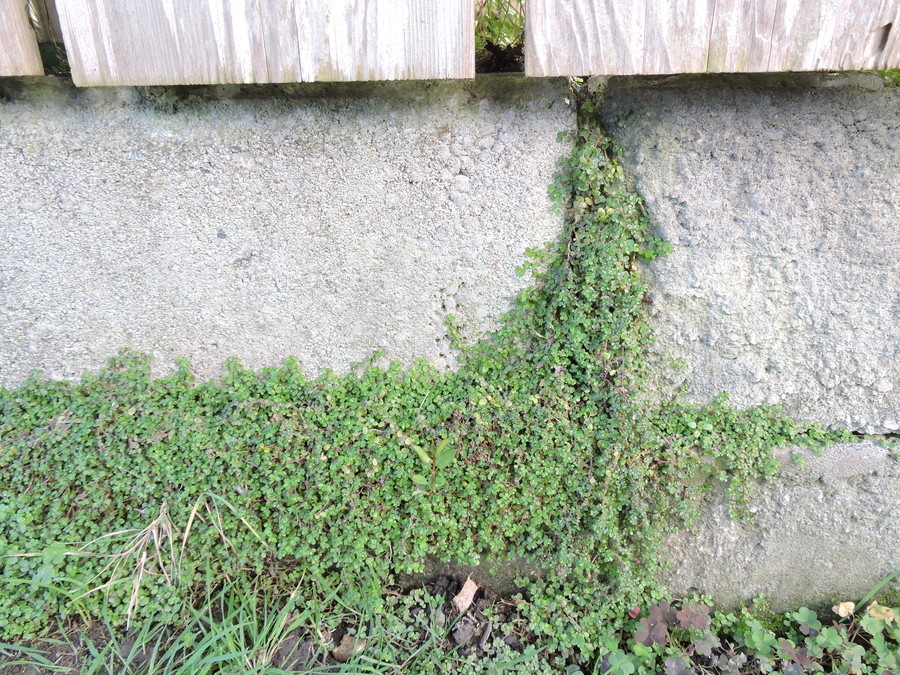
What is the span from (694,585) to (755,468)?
52cm

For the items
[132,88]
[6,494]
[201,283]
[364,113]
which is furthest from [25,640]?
[364,113]

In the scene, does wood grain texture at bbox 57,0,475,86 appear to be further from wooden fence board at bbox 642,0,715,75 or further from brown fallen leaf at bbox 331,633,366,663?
brown fallen leaf at bbox 331,633,366,663

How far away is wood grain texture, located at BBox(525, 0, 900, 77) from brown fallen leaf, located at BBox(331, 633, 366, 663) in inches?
73.9

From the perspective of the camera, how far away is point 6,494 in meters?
1.80

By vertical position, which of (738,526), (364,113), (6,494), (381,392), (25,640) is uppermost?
(364,113)

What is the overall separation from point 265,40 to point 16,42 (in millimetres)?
695

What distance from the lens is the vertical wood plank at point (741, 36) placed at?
4.40 feet

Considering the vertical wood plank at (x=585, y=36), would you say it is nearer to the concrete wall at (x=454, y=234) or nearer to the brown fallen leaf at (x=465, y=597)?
the concrete wall at (x=454, y=234)

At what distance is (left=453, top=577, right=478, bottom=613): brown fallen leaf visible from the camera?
1.97m

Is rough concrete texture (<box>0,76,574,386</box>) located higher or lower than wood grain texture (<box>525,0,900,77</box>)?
lower

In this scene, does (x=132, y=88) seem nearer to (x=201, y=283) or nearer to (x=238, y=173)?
(x=238, y=173)

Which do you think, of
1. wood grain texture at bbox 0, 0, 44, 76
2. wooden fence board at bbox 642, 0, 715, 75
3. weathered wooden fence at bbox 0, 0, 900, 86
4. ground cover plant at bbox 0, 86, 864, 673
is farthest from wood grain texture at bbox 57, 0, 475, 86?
ground cover plant at bbox 0, 86, 864, 673

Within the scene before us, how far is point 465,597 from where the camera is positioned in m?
1.99

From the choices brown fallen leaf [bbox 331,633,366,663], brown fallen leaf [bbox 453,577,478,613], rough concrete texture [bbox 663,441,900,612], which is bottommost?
brown fallen leaf [bbox 331,633,366,663]
